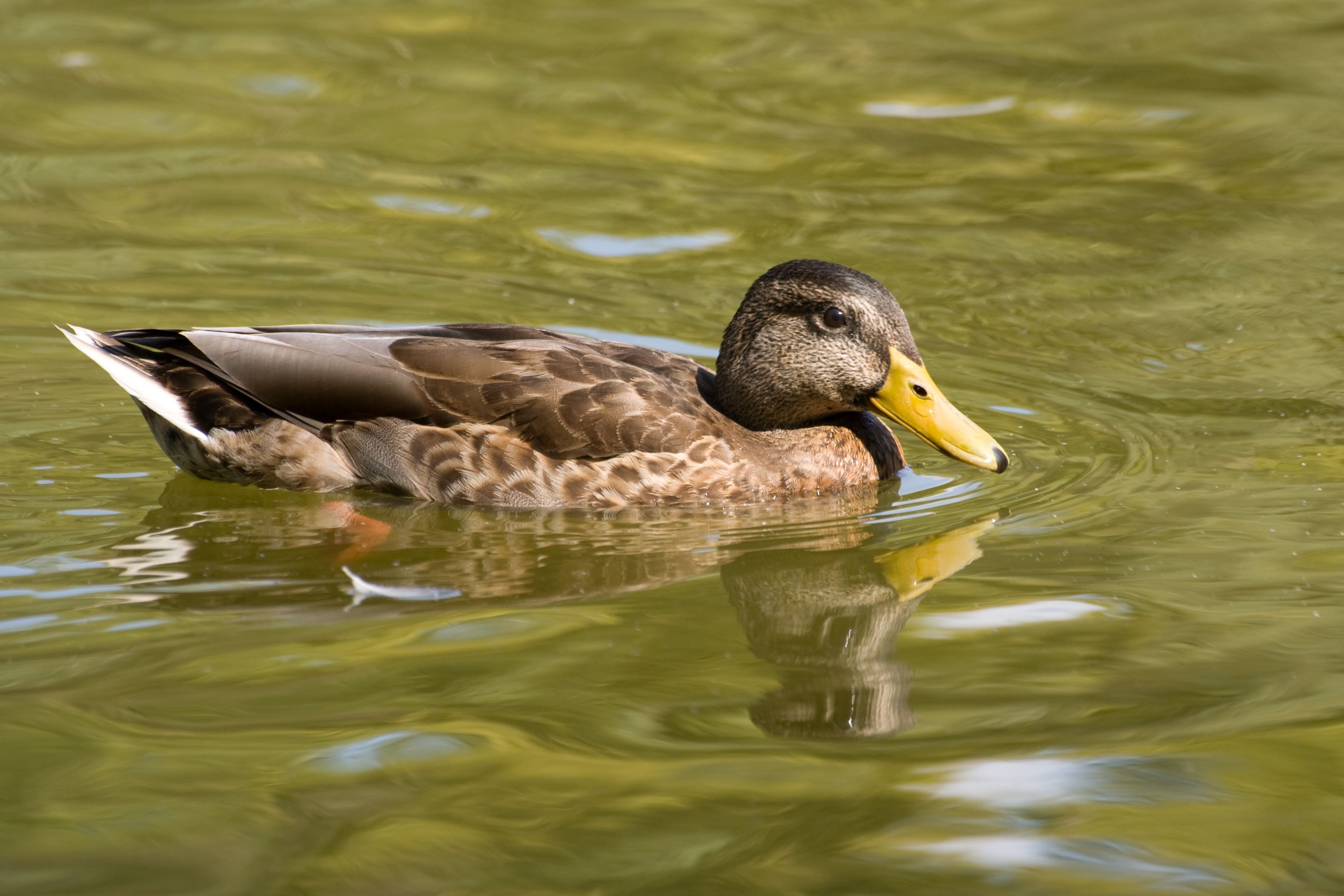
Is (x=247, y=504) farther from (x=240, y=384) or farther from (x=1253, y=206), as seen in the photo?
(x=1253, y=206)

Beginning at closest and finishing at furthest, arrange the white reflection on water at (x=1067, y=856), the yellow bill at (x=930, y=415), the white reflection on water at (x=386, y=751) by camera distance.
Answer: the white reflection on water at (x=1067, y=856) < the white reflection on water at (x=386, y=751) < the yellow bill at (x=930, y=415)

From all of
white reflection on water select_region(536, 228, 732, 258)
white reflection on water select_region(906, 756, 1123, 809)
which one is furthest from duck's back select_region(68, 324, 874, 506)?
white reflection on water select_region(536, 228, 732, 258)

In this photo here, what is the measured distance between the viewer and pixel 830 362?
303 inches

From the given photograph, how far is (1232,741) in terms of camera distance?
16.6 ft

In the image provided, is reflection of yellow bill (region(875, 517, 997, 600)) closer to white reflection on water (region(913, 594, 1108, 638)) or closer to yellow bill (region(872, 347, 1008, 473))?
white reflection on water (region(913, 594, 1108, 638))

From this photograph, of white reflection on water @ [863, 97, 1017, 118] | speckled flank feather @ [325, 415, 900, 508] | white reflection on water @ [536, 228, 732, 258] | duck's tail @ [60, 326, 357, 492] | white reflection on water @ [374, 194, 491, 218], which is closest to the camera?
speckled flank feather @ [325, 415, 900, 508]

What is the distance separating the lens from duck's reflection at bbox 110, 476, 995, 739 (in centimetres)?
586

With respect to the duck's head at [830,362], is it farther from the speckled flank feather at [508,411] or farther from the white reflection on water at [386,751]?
the white reflection on water at [386,751]

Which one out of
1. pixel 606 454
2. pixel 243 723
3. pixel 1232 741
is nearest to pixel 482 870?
pixel 243 723

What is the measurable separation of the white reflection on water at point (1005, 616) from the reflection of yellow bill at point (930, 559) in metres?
0.28

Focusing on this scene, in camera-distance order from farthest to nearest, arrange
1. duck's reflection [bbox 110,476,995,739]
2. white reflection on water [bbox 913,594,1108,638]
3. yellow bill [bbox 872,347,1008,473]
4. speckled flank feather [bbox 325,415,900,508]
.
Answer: yellow bill [bbox 872,347,1008,473] → speckled flank feather [bbox 325,415,900,508] → white reflection on water [bbox 913,594,1108,638] → duck's reflection [bbox 110,476,995,739]

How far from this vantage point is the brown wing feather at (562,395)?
7445mm

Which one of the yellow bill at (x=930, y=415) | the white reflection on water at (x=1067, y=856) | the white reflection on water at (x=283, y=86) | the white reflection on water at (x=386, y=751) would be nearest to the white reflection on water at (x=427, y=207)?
the white reflection on water at (x=283, y=86)

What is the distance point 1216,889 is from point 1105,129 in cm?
980
